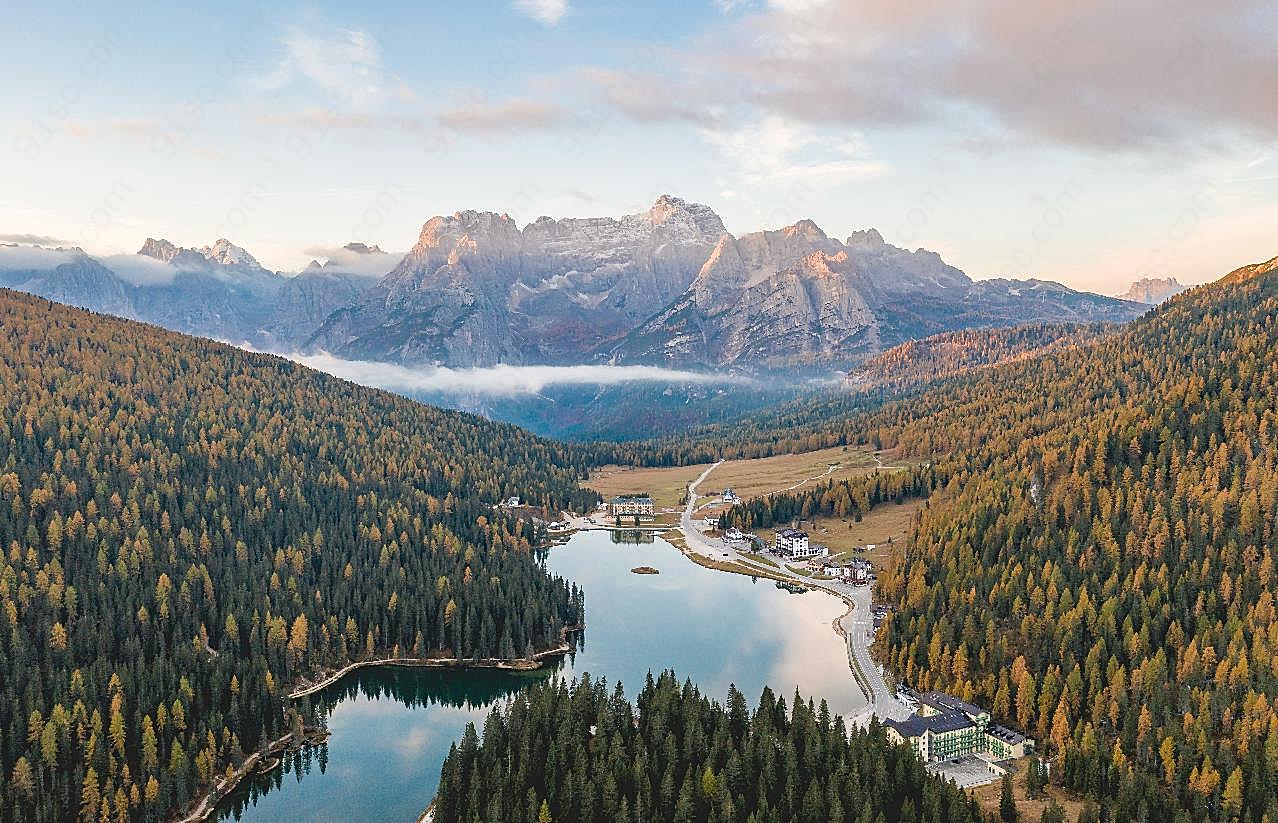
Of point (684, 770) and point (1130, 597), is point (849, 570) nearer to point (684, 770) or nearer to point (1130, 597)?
point (1130, 597)

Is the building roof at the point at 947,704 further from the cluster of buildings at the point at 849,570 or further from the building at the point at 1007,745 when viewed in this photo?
the cluster of buildings at the point at 849,570

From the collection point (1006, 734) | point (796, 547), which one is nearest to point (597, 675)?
point (1006, 734)

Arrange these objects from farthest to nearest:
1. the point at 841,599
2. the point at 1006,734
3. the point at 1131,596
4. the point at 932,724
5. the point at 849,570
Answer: the point at 849,570 < the point at 841,599 < the point at 1131,596 < the point at 1006,734 < the point at 932,724

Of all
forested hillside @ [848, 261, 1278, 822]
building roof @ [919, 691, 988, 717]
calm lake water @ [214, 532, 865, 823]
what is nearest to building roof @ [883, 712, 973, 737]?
building roof @ [919, 691, 988, 717]

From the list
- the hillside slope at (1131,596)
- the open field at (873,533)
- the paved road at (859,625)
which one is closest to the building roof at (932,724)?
the paved road at (859,625)

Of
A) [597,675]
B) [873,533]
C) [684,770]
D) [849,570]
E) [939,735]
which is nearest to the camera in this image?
[684,770]

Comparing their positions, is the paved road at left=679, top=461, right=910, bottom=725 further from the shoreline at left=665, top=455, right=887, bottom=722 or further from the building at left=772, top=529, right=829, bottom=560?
the building at left=772, top=529, right=829, bottom=560
